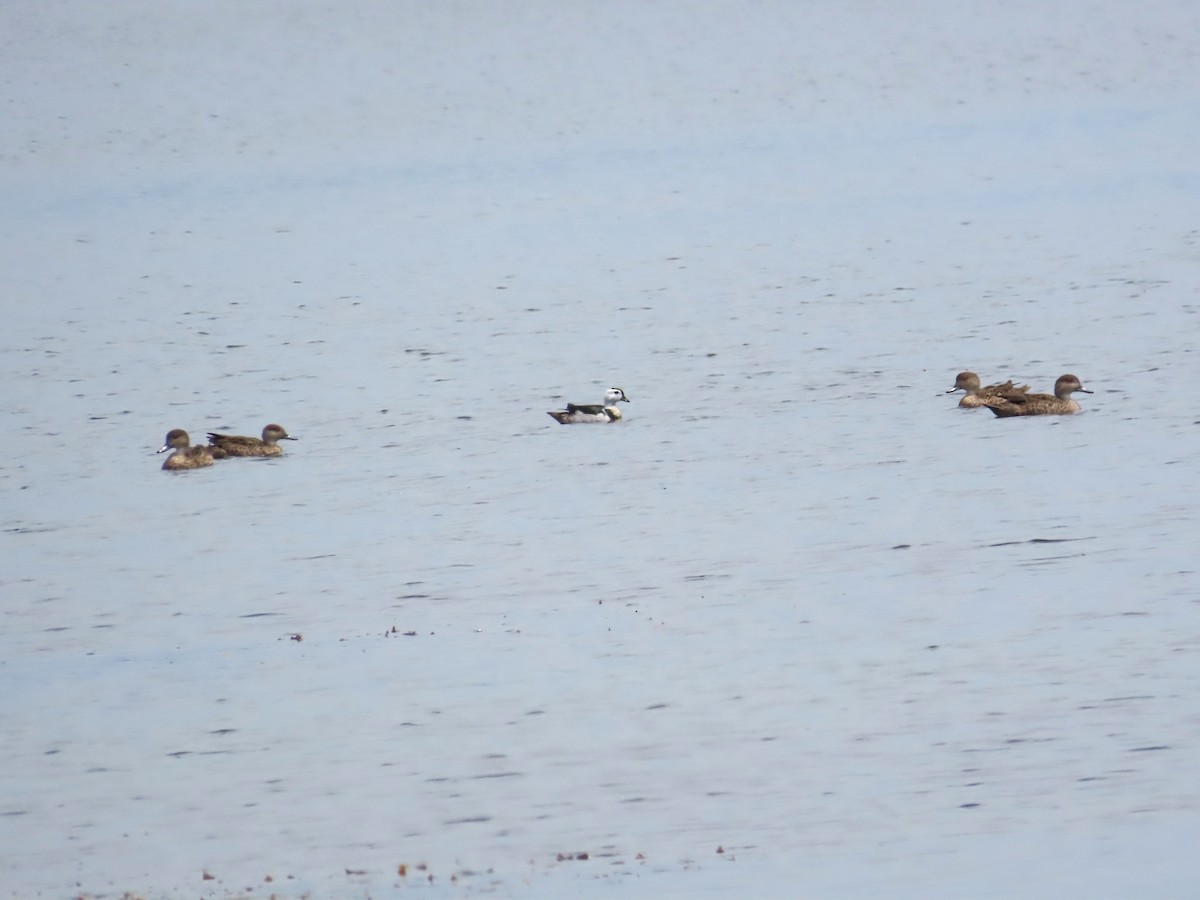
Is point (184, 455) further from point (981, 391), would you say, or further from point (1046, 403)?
point (1046, 403)

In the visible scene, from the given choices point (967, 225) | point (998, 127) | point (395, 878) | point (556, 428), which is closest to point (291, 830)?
point (395, 878)

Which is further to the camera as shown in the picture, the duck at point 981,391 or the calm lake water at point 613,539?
the duck at point 981,391

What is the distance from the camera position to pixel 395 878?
35.4 ft

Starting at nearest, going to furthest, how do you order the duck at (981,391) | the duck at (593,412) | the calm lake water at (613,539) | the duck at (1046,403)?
the calm lake water at (613,539) → the duck at (1046,403) → the duck at (981,391) → the duck at (593,412)

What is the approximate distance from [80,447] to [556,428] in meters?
6.45

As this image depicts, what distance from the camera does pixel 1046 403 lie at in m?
24.7

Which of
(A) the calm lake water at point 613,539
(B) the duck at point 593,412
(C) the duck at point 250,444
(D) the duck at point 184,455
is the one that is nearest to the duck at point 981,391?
(A) the calm lake water at point 613,539

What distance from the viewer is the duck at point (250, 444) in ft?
82.6

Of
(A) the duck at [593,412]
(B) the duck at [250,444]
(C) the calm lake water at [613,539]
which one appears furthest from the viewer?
(A) the duck at [593,412]

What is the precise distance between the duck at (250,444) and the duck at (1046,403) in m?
9.24

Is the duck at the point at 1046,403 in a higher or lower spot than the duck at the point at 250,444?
higher

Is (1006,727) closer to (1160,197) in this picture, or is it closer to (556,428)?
(556,428)

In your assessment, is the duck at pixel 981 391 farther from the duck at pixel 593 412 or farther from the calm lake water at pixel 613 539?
the duck at pixel 593 412

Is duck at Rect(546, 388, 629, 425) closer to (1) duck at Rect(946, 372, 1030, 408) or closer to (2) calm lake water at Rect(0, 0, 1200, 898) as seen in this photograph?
(2) calm lake water at Rect(0, 0, 1200, 898)
